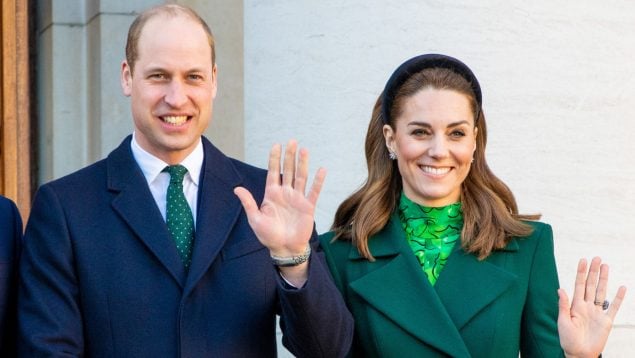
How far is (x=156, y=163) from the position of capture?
4.10 meters

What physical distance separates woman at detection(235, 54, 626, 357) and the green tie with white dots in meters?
0.50

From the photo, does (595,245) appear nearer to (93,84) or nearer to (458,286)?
(458,286)

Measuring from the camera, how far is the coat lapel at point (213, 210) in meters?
3.95

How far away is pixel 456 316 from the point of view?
4219 millimetres

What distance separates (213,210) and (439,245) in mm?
705

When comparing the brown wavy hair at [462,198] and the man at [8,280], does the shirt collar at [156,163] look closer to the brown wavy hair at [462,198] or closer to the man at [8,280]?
the man at [8,280]

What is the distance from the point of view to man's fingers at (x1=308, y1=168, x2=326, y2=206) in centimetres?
370

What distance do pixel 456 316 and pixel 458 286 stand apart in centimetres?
9

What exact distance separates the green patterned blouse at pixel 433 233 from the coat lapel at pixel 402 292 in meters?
0.04

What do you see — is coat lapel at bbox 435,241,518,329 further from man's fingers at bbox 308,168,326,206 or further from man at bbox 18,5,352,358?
man's fingers at bbox 308,168,326,206

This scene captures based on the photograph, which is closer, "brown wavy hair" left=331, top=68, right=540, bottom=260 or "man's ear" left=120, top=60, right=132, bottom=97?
"man's ear" left=120, top=60, right=132, bottom=97

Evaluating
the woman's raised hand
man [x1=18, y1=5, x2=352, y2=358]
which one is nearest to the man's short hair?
man [x1=18, y1=5, x2=352, y2=358]

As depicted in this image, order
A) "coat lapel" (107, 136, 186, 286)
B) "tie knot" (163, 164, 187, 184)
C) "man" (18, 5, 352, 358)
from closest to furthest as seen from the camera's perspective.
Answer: "man" (18, 5, 352, 358)
"coat lapel" (107, 136, 186, 286)
"tie knot" (163, 164, 187, 184)

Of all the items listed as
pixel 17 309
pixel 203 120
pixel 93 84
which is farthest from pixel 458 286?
pixel 93 84
